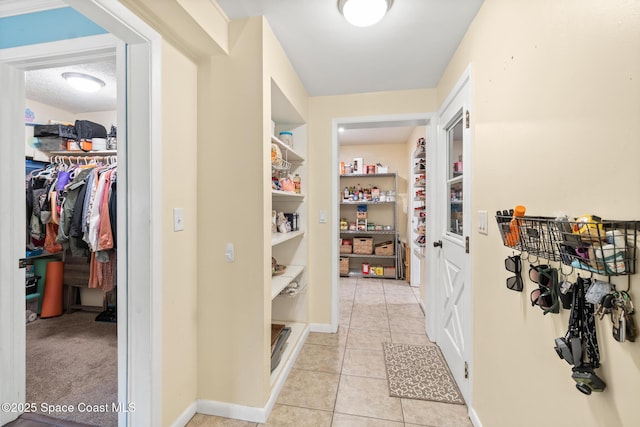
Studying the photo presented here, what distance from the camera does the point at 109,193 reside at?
6.73ft

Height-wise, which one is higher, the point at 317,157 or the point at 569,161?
the point at 317,157

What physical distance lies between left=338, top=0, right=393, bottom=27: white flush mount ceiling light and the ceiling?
65 mm

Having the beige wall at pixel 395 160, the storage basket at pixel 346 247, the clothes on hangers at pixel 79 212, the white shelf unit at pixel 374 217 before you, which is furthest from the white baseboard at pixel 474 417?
the beige wall at pixel 395 160

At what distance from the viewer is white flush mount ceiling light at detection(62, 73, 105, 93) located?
238 cm

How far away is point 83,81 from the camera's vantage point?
2418mm

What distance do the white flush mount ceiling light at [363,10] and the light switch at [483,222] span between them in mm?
1205

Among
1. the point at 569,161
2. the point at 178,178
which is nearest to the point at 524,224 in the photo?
the point at 569,161

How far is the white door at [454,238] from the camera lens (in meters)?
1.64

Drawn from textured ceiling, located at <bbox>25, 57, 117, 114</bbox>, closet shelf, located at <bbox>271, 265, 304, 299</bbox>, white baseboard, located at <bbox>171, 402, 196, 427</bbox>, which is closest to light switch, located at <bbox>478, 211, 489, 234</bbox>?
closet shelf, located at <bbox>271, 265, 304, 299</bbox>

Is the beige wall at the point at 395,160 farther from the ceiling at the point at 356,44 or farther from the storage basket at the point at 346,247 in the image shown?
the ceiling at the point at 356,44

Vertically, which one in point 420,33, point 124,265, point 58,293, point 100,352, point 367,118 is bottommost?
point 100,352

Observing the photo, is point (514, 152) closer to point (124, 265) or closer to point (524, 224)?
point (524, 224)

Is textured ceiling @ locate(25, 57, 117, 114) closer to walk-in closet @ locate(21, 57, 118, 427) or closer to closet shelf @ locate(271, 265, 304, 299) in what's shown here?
walk-in closet @ locate(21, 57, 118, 427)

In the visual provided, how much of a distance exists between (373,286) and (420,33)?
342 cm
